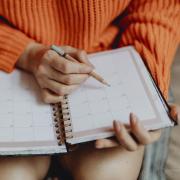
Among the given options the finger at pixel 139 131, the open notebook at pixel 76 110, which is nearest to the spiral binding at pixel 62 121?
the open notebook at pixel 76 110

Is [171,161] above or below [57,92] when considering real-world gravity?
below

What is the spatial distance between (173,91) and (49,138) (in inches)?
14.5

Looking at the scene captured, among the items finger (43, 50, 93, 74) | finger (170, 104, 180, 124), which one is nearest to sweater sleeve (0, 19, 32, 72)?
finger (43, 50, 93, 74)

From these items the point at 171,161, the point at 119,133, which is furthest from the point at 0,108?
the point at 171,161

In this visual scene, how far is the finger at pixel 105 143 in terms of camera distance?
67 cm

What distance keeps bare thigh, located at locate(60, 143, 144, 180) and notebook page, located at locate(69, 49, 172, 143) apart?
82 mm

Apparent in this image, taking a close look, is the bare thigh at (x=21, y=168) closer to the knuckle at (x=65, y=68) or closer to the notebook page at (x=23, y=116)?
the notebook page at (x=23, y=116)

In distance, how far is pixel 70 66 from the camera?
0.71m

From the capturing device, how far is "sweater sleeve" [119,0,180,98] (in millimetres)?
837

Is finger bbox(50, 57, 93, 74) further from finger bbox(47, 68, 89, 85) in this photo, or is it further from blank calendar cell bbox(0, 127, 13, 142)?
blank calendar cell bbox(0, 127, 13, 142)

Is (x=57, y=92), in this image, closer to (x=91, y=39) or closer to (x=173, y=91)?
(x=91, y=39)

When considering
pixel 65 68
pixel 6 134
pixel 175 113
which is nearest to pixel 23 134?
pixel 6 134

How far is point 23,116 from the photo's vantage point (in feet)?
2.37

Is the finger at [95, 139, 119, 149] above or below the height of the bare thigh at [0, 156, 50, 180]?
above
